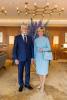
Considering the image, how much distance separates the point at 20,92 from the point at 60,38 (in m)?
9.85

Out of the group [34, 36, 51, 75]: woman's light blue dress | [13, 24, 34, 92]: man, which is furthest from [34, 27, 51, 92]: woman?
[13, 24, 34, 92]: man

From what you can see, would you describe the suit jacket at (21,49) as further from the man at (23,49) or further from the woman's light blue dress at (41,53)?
the woman's light blue dress at (41,53)

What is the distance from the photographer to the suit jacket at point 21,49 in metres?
4.72

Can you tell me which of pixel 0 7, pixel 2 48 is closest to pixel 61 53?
pixel 2 48

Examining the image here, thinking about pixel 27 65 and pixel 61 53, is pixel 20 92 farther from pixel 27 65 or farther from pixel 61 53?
pixel 61 53

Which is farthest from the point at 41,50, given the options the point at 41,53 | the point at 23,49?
the point at 23,49

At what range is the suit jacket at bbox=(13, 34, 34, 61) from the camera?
4723 millimetres

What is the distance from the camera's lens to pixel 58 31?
559 inches

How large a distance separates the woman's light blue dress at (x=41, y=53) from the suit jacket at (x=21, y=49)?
0.13 meters

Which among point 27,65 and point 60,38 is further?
point 60,38

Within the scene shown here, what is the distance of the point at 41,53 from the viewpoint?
4.77 m

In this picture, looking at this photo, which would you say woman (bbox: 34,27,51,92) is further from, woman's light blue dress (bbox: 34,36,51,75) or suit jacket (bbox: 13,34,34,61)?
suit jacket (bbox: 13,34,34,61)

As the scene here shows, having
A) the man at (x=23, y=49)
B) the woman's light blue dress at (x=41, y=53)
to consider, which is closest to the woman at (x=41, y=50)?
the woman's light blue dress at (x=41, y=53)

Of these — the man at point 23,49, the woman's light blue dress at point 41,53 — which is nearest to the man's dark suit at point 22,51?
the man at point 23,49
